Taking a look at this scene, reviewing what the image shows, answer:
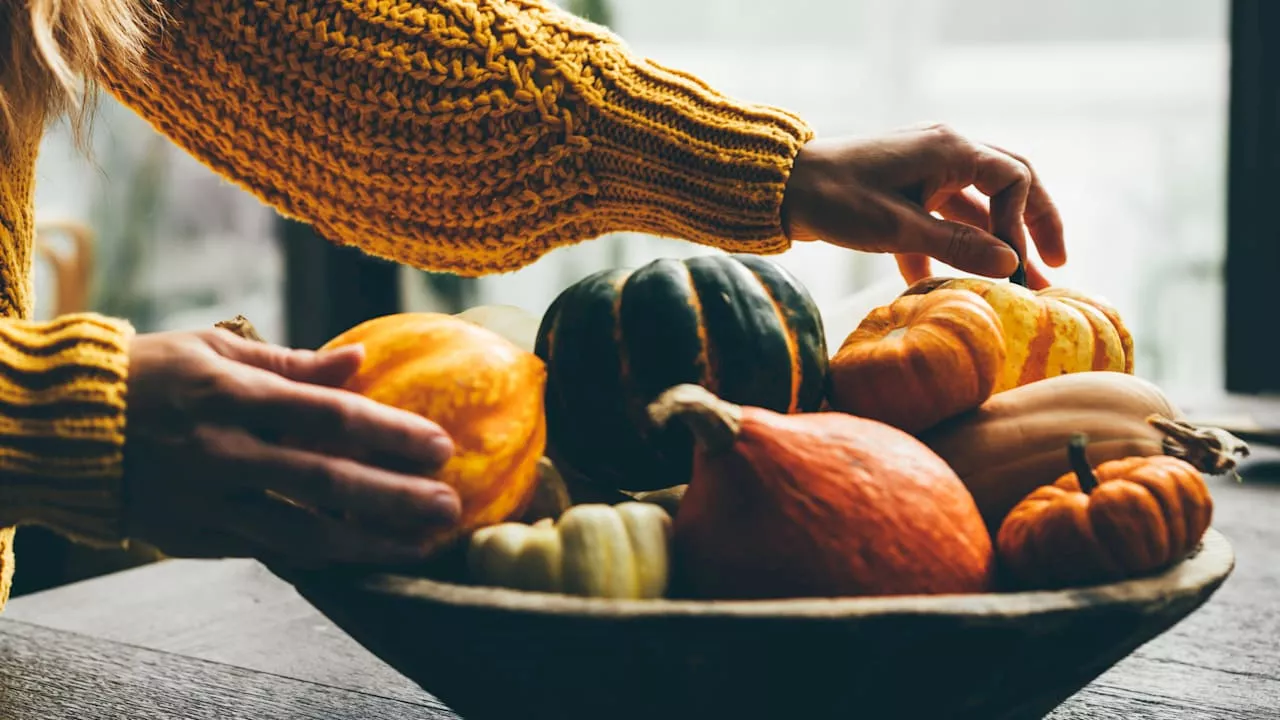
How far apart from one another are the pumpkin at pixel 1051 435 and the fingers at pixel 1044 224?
24cm

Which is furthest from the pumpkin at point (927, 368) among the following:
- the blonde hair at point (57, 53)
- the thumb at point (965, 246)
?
the blonde hair at point (57, 53)

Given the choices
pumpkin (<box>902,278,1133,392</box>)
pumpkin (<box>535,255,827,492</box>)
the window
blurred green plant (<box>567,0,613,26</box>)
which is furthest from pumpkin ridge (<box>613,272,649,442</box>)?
blurred green plant (<box>567,0,613,26</box>)

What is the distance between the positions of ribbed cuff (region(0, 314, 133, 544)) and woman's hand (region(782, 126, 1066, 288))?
1.52ft

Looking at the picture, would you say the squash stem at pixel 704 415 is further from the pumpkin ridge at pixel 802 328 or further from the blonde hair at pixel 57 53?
the blonde hair at pixel 57 53

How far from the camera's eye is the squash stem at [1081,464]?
50cm

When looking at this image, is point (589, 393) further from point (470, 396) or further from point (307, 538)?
point (307, 538)

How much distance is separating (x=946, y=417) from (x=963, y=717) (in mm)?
215

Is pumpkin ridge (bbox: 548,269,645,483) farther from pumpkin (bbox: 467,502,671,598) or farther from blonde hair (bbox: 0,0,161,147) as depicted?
blonde hair (bbox: 0,0,161,147)

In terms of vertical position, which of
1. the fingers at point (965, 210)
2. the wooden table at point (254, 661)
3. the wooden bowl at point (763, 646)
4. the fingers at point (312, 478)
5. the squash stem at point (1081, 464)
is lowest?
the wooden table at point (254, 661)

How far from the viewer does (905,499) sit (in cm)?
48

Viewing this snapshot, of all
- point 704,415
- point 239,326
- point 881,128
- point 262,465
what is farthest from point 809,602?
point 881,128

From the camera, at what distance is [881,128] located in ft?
8.23

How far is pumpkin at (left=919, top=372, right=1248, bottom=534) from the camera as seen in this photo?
1.85 ft

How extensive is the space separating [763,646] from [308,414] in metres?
0.22
